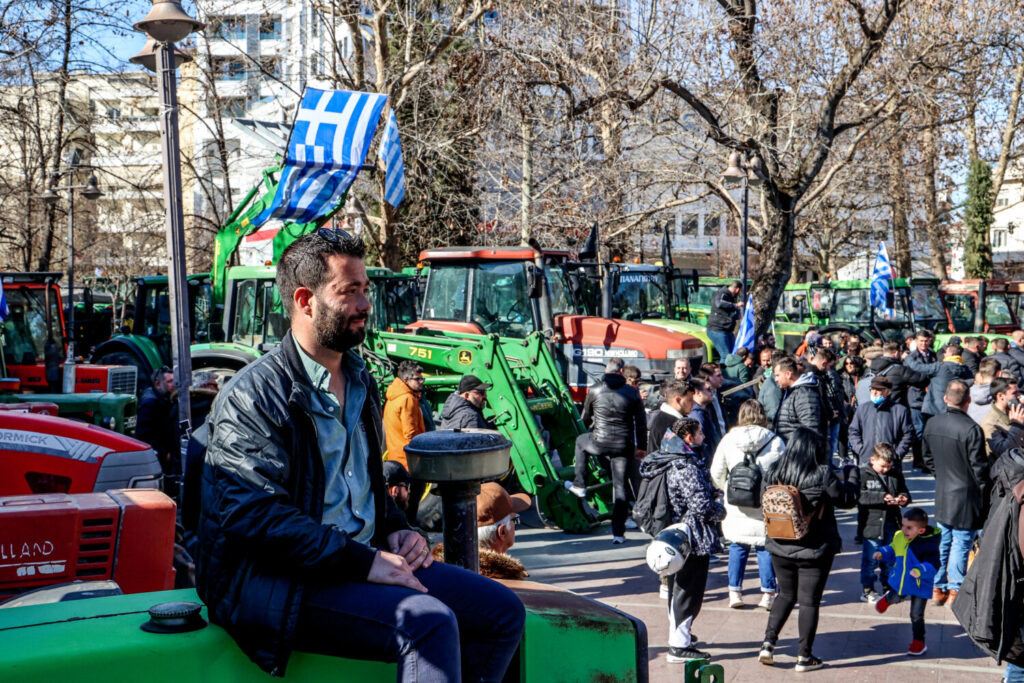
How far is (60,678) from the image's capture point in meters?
2.31

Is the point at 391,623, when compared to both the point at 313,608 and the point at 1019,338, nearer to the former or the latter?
the point at 313,608

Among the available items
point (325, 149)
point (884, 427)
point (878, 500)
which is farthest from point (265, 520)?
point (884, 427)

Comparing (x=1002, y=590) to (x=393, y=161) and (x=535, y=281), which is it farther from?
(x=393, y=161)

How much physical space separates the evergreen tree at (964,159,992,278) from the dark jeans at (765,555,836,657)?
31.9 metres

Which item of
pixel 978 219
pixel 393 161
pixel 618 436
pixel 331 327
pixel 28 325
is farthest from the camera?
pixel 978 219

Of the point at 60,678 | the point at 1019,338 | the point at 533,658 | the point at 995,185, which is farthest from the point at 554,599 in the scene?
the point at 995,185

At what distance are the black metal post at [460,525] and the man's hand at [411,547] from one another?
0.20m

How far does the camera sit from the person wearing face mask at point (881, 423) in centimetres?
1066

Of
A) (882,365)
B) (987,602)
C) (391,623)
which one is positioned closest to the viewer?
(391,623)

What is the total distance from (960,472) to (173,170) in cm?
653

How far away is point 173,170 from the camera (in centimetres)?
757

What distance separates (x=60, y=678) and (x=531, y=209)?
1795cm

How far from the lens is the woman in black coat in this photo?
686cm

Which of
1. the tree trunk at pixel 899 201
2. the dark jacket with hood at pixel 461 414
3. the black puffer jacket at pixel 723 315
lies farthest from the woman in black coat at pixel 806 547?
the tree trunk at pixel 899 201
